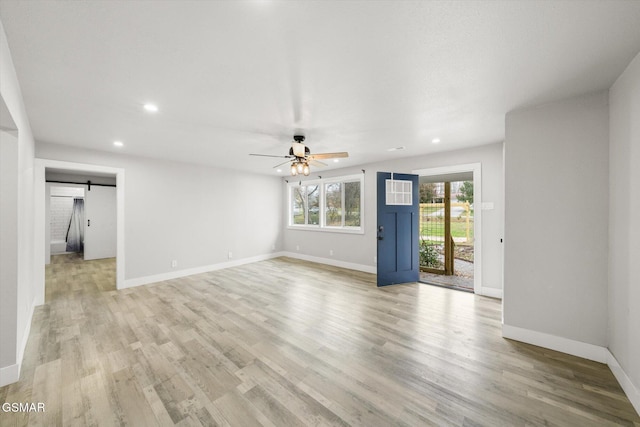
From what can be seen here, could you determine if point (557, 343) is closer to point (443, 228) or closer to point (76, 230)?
point (443, 228)

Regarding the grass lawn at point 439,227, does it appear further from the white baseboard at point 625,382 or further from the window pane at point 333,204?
the white baseboard at point 625,382

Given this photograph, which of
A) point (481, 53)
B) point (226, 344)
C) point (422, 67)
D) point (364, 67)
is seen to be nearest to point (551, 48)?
point (481, 53)

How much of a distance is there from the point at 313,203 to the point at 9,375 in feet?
18.6

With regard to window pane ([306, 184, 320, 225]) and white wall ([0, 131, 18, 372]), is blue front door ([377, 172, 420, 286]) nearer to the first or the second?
window pane ([306, 184, 320, 225])

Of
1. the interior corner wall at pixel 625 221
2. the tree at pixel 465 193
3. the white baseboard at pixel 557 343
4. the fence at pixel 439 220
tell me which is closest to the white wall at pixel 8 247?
the white baseboard at pixel 557 343

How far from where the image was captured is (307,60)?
1.71 m

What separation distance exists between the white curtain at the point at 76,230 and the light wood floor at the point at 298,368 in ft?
Result: 19.5

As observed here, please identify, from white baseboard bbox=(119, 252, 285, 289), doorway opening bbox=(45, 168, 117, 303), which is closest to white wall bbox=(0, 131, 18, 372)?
doorway opening bbox=(45, 168, 117, 303)

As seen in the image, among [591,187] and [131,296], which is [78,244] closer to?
[131,296]

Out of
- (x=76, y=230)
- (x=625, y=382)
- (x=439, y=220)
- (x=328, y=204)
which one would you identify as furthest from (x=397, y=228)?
(x=76, y=230)

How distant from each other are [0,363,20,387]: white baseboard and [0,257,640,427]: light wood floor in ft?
0.19

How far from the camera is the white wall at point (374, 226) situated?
3824mm

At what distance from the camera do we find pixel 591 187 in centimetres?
221

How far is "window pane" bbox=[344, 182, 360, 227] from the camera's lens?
5.83 meters
